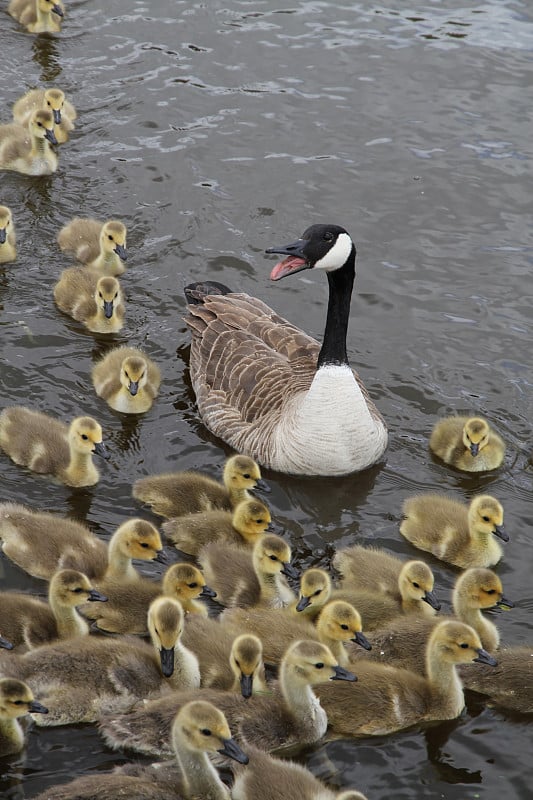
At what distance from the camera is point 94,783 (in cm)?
517

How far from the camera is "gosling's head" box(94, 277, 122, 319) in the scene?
29.2ft

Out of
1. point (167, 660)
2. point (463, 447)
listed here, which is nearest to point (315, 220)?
point (463, 447)

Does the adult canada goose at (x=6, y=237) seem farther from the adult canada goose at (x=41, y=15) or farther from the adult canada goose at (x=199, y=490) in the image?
the adult canada goose at (x=41, y=15)

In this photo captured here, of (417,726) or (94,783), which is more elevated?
(94,783)

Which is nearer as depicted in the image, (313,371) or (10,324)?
(313,371)

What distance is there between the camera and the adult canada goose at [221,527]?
23.1ft

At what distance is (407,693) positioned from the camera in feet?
19.8

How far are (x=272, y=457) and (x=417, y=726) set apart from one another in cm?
241

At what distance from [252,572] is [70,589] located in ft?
3.87

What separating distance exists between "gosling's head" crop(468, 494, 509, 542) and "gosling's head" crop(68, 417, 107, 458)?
2390mm

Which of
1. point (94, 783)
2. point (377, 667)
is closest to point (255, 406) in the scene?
point (377, 667)

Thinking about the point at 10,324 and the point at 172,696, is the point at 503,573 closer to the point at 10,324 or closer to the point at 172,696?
the point at 172,696

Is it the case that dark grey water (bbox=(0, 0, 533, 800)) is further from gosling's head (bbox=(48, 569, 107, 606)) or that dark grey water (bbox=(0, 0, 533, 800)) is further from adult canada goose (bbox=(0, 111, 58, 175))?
gosling's head (bbox=(48, 569, 107, 606))

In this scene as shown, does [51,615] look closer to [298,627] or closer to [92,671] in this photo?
[92,671]
